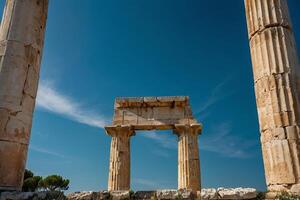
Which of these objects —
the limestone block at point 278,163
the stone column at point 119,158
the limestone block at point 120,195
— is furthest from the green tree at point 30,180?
the limestone block at point 278,163

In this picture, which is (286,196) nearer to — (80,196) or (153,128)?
(80,196)

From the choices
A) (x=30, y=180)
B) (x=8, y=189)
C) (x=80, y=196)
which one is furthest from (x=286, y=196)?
(x=30, y=180)

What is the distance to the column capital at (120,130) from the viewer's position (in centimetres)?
1867

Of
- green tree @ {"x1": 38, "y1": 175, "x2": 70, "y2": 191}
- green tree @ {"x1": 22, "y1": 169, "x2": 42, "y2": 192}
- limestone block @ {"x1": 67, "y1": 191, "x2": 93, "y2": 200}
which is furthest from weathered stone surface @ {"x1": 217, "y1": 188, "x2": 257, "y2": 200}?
green tree @ {"x1": 38, "y1": 175, "x2": 70, "y2": 191}

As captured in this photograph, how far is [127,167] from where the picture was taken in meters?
18.2

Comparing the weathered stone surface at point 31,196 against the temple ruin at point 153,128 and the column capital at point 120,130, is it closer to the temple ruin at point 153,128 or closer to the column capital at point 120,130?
the temple ruin at point 153,128

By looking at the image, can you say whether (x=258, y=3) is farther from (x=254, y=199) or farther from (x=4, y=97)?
(x=4, y=97)

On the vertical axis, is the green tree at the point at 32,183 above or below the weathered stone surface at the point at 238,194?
above

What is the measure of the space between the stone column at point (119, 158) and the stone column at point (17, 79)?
1091 cm

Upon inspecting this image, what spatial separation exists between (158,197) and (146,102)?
13299mm

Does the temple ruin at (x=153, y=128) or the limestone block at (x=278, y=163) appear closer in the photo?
the limestone block at (x=278, y=163)

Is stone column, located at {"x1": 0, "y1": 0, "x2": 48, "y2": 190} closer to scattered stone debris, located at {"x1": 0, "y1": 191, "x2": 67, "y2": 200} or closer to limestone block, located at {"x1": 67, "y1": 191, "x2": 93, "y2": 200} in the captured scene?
scattered stone debris, located at {"x1": 0, "y1": 191, "x2": 67, "y2": 200}

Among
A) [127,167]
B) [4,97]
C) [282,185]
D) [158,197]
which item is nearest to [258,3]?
[282,185]

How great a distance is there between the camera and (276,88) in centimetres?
723
